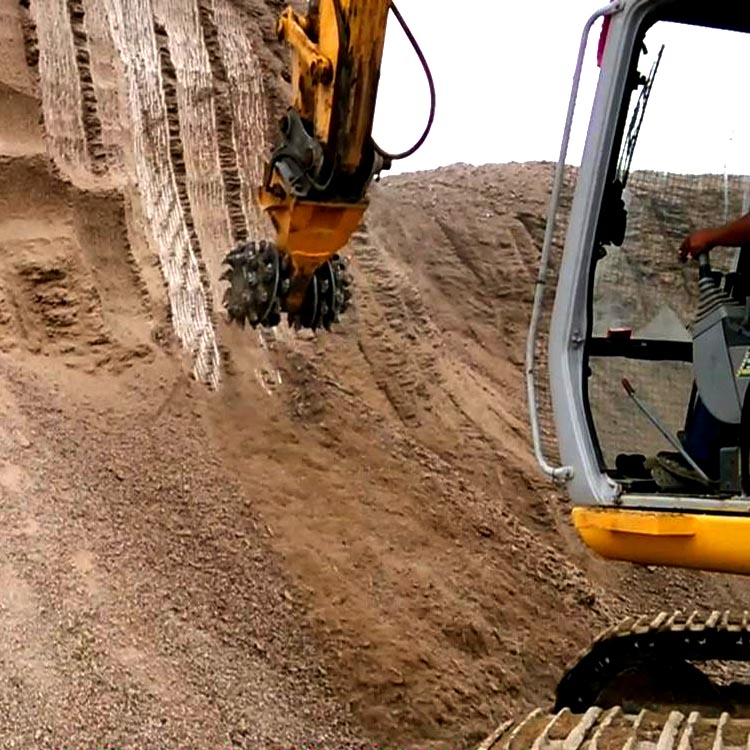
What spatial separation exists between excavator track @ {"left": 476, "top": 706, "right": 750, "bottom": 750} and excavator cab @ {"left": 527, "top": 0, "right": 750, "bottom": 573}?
0.41m

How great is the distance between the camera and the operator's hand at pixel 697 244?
3.46m

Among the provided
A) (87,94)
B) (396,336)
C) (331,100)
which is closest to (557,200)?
(331,100)

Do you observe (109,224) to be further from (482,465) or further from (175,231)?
(482,465)

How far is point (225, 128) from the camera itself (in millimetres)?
6961

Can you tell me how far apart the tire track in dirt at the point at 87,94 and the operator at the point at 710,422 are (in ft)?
11.7

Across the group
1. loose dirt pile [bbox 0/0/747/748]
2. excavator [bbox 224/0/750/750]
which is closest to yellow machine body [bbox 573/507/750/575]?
excavator [bbox 224/0/750/750]

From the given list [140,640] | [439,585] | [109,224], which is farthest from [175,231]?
[140,640]

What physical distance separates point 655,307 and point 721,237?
16.4 inches

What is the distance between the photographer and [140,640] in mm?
3934

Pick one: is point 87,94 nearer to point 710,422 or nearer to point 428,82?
point 428,82

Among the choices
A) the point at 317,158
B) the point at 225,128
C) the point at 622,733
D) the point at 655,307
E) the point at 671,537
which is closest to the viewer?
the point at 622,733

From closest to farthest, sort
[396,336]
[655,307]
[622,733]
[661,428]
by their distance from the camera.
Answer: [622,733]
[661,428]
[655,307]
[396,336]

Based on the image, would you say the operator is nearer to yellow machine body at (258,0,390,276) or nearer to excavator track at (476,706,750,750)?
excavator track at (476,706,750,750)

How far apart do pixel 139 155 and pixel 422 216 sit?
86.1 inches
